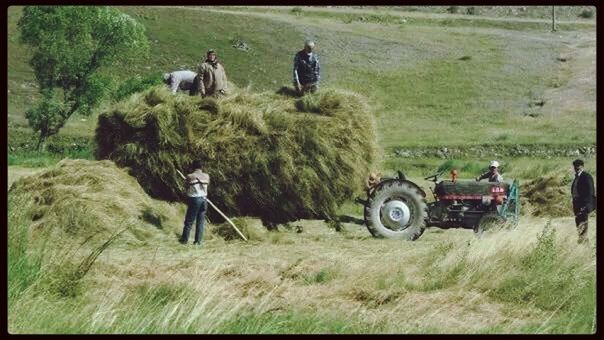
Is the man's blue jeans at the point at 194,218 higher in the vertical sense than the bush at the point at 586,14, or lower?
lower

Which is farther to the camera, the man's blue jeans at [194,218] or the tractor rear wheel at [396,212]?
the tractor rear wheel at [396,212]

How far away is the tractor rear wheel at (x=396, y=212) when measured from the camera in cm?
1555

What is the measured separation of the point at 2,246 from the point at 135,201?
5447 mm

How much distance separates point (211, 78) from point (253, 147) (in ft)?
4.93

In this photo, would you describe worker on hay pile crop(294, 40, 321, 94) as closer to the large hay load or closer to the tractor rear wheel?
the large hay load

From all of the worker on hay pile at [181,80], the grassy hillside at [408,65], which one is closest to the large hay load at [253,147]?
the worker on hay pile at [181,80]

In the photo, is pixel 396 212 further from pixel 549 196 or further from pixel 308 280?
pixel 308 280

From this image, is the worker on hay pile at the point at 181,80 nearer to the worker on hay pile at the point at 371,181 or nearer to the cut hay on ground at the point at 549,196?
the worker on hay pile at the point at 371,181

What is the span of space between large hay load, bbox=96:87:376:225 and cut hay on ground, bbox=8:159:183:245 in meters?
0.64

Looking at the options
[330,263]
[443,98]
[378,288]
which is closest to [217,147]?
[330,263]

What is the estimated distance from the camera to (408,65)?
5350cm

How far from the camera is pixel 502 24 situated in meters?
61.7

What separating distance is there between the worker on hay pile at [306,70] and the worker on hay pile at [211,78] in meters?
1.20

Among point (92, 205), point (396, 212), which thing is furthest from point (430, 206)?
point (92, 205)
